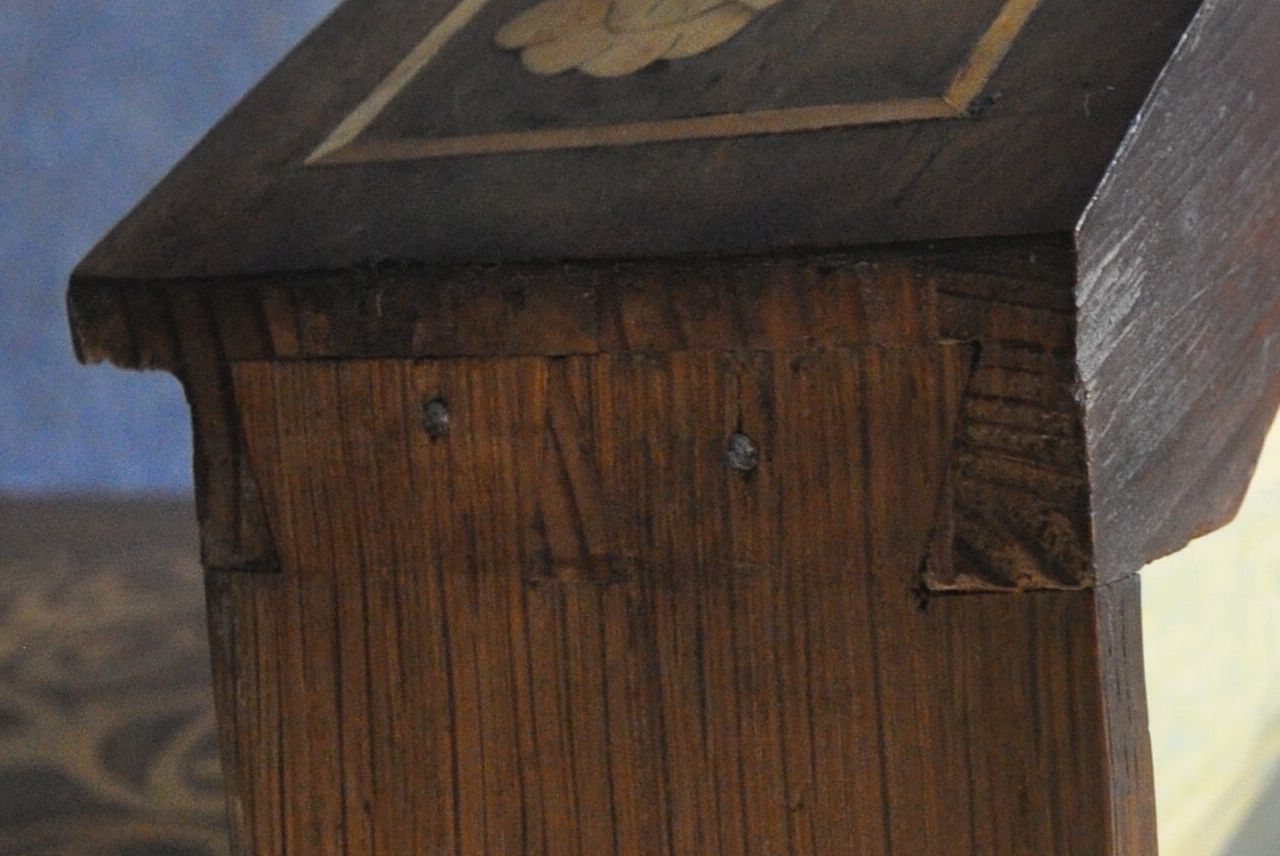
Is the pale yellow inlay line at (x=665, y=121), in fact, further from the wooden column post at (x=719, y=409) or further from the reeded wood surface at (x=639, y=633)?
the reeded wood surface at (x=639, y=633)

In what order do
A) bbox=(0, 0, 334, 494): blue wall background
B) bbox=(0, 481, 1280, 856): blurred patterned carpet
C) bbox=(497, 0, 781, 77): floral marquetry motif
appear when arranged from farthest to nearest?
bbox=(0, 0, 334, 494): blue wall background, bbox=(0, 481, 1280, 856): blurred patterned carpet, bbox=(497, 0, 781, 77): floral marquetry motif

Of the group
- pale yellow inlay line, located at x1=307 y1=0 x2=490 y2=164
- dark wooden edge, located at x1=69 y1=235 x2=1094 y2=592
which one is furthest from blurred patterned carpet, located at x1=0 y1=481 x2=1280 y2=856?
pale yellow inlay line, located at x1=307 y1=0 x2=490 y2=164

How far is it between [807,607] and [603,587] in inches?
4.9

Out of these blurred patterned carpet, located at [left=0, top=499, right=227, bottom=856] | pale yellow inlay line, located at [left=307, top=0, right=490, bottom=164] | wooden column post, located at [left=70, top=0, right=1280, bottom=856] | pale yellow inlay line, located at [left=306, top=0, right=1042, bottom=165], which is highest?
pale yellow inlay line, located at [left=307, top=0, right=490, bottom=164]

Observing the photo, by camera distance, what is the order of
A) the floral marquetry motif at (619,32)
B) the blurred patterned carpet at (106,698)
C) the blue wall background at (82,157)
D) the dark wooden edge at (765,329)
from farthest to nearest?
the blue wall background at (82,157), the blurred patterned carpet at (106,698), the floral marquetry motif at (619,32), the dark wooden edge at (765,329)

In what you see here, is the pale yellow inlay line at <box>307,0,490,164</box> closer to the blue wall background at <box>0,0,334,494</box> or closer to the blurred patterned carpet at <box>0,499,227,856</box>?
the blurred patterned carpet at <box>0,499,227,856</box>

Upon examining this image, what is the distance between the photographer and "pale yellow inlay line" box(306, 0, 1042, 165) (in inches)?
39.3

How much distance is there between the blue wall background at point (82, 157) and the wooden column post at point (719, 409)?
350 centimetres

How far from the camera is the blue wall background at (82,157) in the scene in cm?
451

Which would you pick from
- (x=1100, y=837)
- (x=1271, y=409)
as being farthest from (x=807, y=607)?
(x=1271, y=409)

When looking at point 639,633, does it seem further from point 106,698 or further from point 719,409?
point 106,698

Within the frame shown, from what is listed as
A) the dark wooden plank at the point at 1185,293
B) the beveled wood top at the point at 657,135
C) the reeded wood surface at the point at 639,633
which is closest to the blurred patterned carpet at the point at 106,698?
the reeded wood surface at the point at 639,633

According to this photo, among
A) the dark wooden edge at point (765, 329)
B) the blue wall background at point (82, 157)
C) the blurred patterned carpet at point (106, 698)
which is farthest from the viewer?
the blue wall background at point (82, 157)

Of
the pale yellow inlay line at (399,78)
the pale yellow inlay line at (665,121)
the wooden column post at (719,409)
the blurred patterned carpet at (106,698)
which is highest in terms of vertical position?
the pale yellow inlay line at (399,78)
